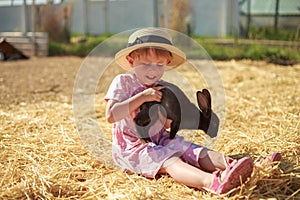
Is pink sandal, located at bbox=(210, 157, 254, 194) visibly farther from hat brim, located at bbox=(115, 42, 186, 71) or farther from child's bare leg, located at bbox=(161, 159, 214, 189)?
hat brim, located at bbox=(115, 42, 186, 71)

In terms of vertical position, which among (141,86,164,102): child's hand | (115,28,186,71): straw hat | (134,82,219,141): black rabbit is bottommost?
(134,82,219,141): black rabbit

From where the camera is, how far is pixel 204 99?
236cm

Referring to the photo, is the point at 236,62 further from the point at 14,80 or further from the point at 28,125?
the point at 28,125

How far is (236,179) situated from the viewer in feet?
6.37

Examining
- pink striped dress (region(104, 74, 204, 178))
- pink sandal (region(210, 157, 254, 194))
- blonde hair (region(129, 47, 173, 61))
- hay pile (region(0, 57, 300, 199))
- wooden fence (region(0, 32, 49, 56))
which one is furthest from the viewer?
wooden fence (region(0, 32, 49, 56))

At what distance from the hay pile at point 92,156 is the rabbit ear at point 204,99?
0.38m

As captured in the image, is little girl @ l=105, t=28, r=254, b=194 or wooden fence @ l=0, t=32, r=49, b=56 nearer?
little girl @ l=105, t=28, r=254, b=194

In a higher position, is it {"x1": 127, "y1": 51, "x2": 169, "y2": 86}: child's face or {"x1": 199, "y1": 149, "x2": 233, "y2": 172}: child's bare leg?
{"x1": 127, "y1": 51, "x2": 169, "y2": 86}: child's face

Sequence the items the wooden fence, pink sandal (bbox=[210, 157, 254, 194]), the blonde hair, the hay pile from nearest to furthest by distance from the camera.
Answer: pink sandal (bbox=[210, 157, 254, 194])
the hay pile
the blonde hair
the wooden fence

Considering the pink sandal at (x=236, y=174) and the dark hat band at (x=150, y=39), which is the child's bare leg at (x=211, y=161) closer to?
the pink sandal at (x=236, y=174)

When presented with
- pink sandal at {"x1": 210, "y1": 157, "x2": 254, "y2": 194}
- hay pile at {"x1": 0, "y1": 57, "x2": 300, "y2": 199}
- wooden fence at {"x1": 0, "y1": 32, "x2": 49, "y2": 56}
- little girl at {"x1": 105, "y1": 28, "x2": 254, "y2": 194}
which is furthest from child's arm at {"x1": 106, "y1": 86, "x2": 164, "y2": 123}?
wooden fence at {"x1": 0, "y1": 32, "x2": 49, "y2": 56}

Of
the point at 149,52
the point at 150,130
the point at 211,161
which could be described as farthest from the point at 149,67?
the point at 211,161

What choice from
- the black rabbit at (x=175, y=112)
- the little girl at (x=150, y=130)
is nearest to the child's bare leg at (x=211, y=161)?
the little girl at (x=150, y=130)

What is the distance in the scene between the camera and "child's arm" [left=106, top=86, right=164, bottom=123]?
2.28 m
